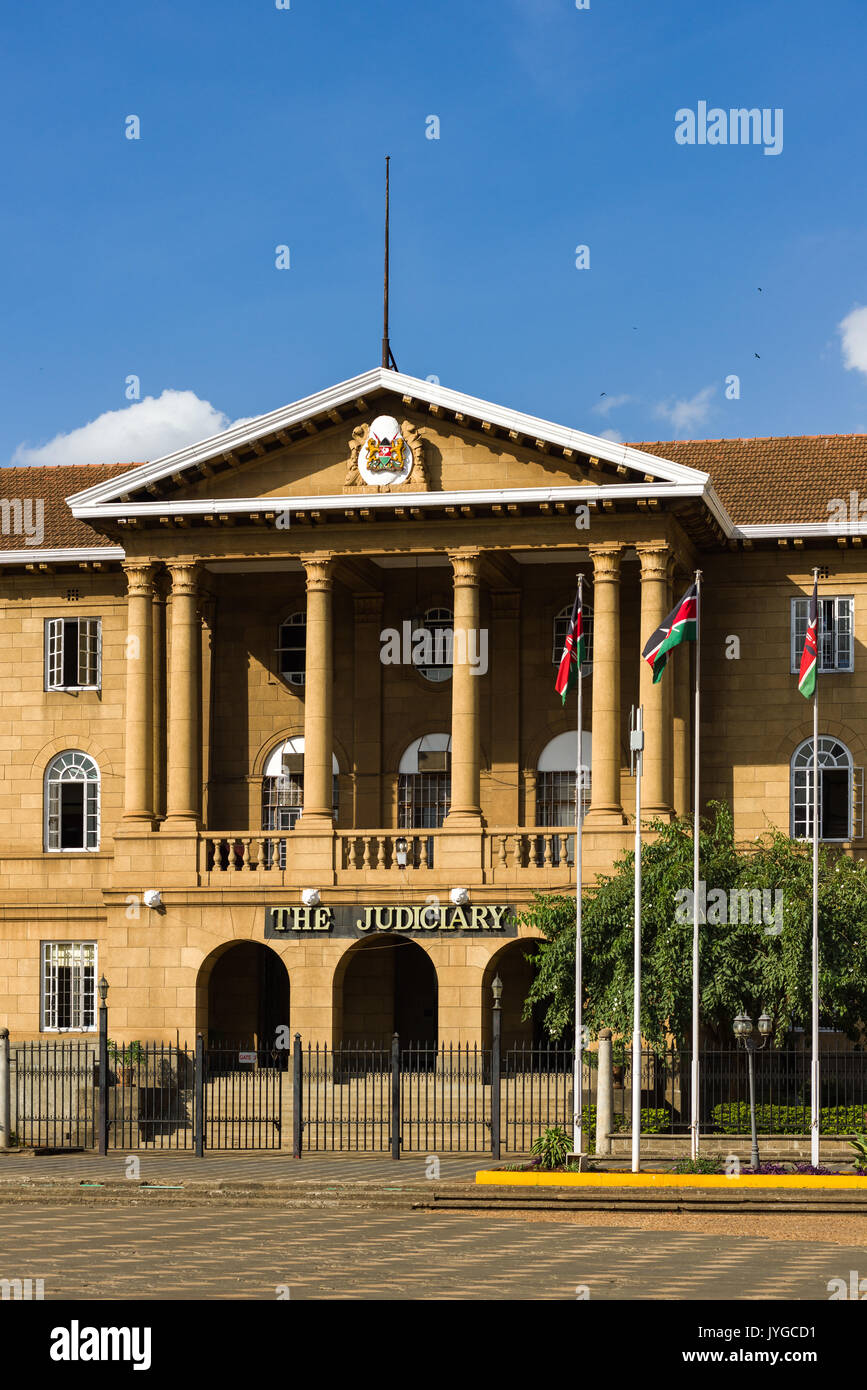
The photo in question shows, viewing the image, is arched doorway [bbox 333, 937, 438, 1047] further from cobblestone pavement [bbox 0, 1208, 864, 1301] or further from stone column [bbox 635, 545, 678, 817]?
cobblestone pavement [bbox 0, 1208, 864, 1301]

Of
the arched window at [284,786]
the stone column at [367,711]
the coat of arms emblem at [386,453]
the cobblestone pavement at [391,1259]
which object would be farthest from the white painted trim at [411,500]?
the cobblestone pavement at [391,1259]

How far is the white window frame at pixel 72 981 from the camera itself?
48.4 metres

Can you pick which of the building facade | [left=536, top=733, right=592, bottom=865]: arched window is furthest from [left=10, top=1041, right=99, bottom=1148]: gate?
[left=536, top=733, right=592, bottom=865]: arched window

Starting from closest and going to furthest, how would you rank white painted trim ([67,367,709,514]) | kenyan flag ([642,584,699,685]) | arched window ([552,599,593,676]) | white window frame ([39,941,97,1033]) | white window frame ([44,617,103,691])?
kenyan flag ([642,584,699,685]) < white painted trim ([67,367,709,514]) < arched window ([552,599,593,676]) < white window frame ([39,941,97,1033]) < white window frame ([44,617,103,691])

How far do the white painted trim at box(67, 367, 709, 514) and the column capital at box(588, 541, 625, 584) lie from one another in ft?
6.05

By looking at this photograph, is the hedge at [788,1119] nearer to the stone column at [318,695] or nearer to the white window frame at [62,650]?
the stone column at [318,695]

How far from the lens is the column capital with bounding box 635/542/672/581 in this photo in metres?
43.6

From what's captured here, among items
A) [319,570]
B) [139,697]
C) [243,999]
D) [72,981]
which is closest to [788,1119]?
[319,570]

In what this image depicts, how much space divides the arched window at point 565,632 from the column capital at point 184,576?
825 centimetres

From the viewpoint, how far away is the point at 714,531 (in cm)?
4550

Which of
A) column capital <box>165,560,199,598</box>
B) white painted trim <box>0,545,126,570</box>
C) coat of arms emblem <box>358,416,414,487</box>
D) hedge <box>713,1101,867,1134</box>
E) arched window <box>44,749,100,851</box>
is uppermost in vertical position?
coat of arms emblem <box>358,416,414,487</box>

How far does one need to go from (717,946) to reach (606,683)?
26.2 feet

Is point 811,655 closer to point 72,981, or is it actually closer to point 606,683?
point 606,683

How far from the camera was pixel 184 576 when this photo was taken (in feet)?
151
